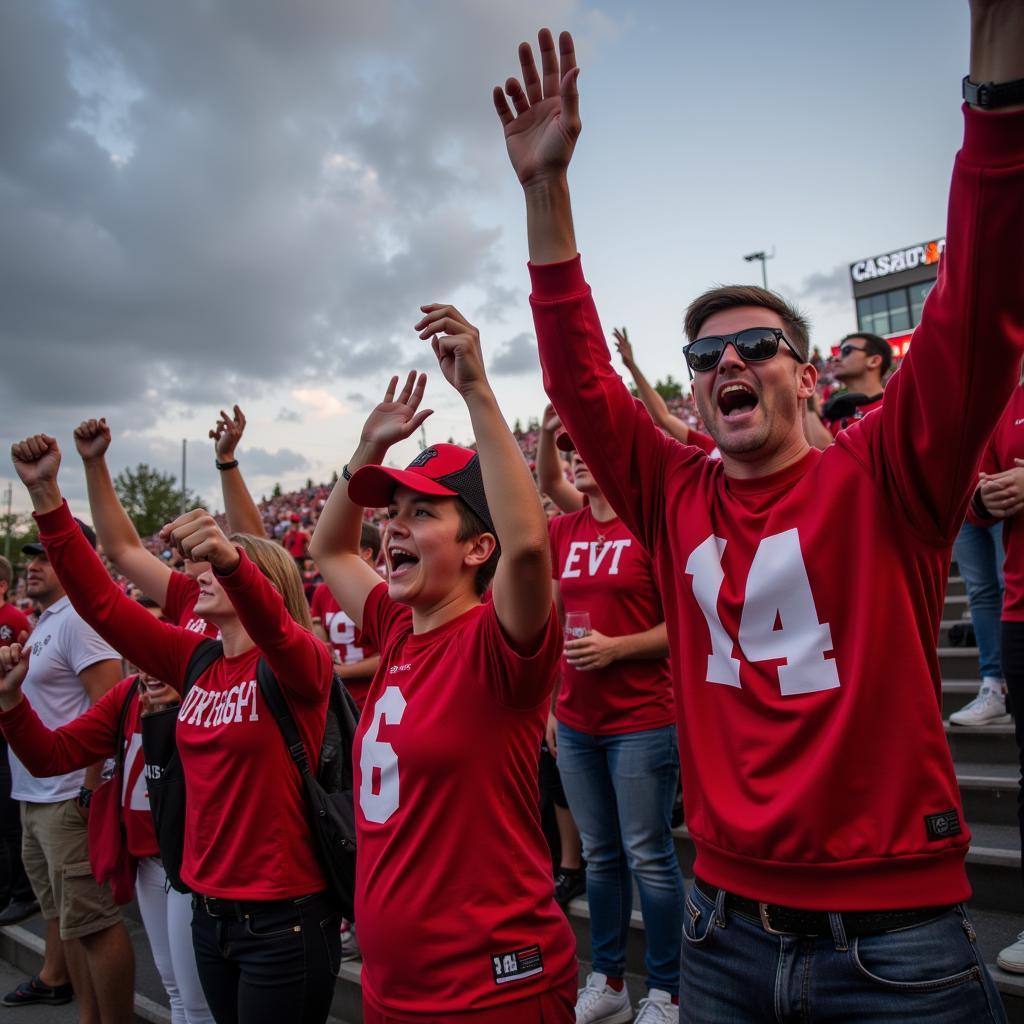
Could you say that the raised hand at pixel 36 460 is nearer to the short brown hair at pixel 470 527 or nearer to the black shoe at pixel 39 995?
the short brown hair at pixel 470 527

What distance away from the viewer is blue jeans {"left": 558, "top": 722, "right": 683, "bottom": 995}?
318 cm

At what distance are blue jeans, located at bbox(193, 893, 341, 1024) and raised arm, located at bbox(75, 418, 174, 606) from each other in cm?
157

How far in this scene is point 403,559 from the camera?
2344 mm

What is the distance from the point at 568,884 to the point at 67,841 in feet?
8.71

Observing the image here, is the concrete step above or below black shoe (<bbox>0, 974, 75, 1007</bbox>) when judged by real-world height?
above

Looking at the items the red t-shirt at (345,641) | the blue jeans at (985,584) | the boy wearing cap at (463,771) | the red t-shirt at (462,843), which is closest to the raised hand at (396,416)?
the boy wearing cap at (463,771)

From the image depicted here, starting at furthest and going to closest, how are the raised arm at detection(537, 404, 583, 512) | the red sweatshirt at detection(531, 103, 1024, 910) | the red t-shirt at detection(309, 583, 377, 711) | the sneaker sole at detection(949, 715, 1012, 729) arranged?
the red t-shirt at detection(309, 583, 377, 711) → the sneaker sole at detection(949, 715, 1012, 729) → the raised arm at detection(537, 404, 583, 512) → the red sweatshirt at detection(531, 103, 1024, 910)

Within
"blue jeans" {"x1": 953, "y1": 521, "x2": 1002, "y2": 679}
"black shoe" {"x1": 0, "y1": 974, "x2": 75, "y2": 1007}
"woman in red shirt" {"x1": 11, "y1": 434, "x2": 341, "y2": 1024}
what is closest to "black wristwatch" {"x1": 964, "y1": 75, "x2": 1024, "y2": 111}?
"woman in red shirt" {"x1": 11, "y1": 434, "x2": 341, "y2": 1024}

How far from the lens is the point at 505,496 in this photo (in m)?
1.90

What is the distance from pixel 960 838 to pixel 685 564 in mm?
746

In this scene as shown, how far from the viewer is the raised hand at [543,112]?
1.80 meters

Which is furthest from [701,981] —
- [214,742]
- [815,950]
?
[214,742]

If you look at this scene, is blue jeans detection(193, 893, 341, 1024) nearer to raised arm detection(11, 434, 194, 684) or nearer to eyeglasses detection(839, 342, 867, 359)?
raised arm detection(11, 434, 194, 684)

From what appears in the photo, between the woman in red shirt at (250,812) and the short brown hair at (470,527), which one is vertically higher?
the short brown hair at (470,527)
